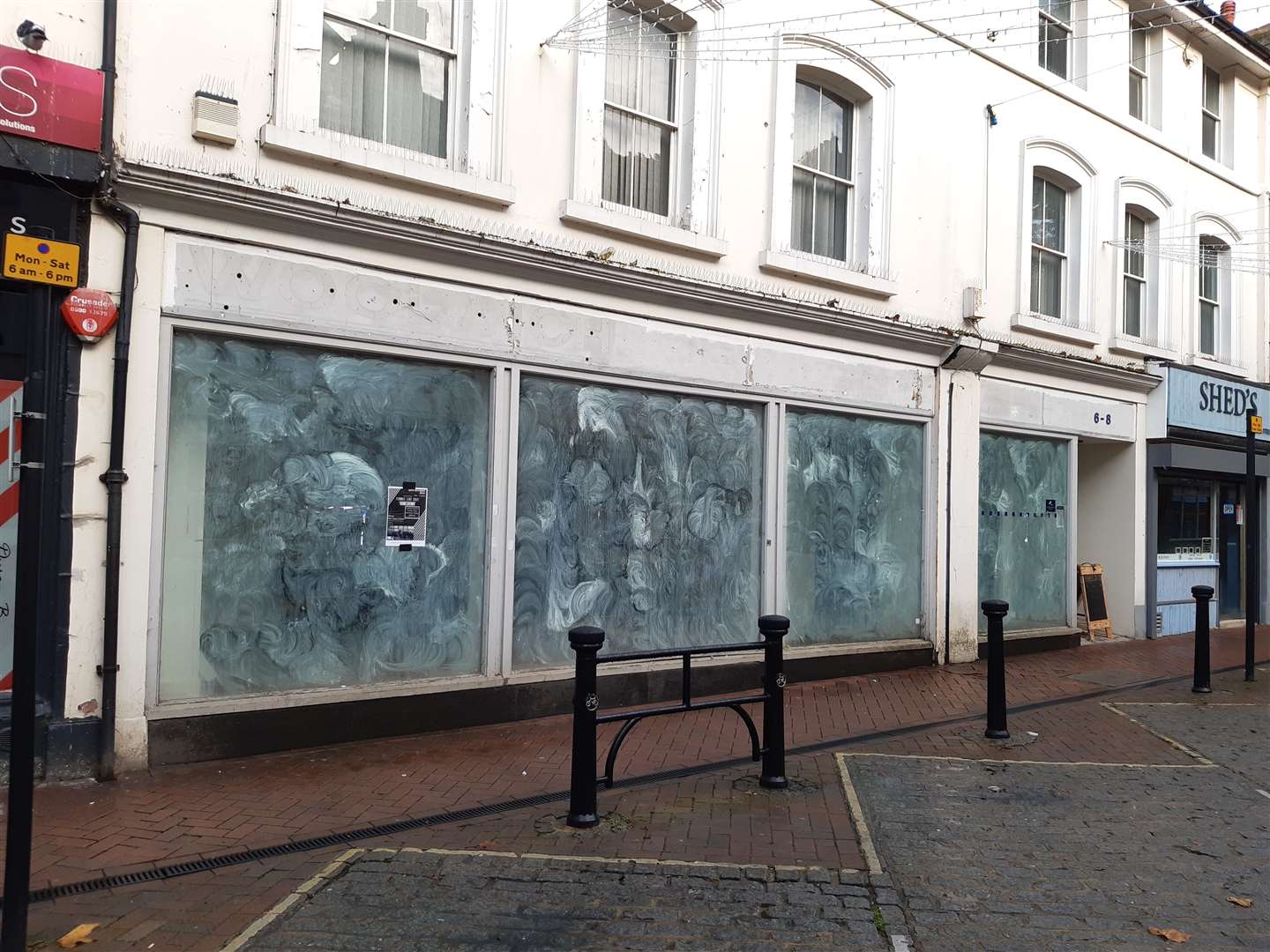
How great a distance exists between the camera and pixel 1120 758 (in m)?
6.97

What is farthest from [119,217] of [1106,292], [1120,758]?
[1106,292]

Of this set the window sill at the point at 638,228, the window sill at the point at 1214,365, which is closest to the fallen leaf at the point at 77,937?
the window sill at the point at 638,228

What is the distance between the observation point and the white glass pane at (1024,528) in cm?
1193

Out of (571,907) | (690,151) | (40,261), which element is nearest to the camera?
(40,261)

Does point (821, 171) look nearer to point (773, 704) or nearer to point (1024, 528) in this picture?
point (1024, 528)

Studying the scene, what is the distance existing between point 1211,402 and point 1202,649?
21.7 feet

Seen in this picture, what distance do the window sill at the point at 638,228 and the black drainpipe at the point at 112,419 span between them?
330cm

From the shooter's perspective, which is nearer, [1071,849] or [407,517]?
[1071,849]

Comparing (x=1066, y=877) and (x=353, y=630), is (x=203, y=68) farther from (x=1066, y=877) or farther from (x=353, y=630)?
(x=1066, y=877)

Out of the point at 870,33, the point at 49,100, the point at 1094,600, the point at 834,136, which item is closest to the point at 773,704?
the point at 49,100

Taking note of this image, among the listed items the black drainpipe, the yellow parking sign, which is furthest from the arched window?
the yellow parking sign

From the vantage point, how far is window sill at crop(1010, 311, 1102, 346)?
11945 mm

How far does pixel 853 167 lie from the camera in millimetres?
10641

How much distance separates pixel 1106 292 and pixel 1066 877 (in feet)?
35.4
